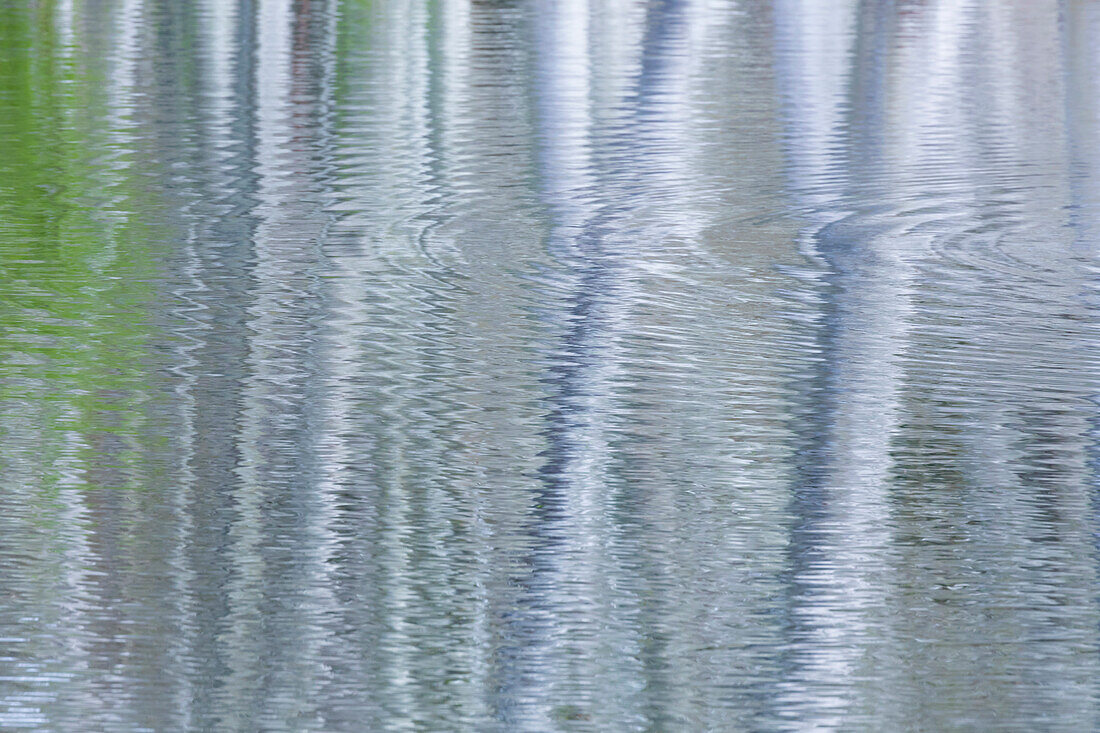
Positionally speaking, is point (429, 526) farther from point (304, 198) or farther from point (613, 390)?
point (304, 198)

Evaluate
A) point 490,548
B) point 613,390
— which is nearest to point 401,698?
point 490,548

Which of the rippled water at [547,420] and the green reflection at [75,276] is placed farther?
the green reflection at [75,276]

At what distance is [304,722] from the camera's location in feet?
3.74

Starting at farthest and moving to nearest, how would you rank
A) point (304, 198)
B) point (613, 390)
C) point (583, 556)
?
point (304, 198), point (613, 390), point (583, 556)

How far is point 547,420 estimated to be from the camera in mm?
1752

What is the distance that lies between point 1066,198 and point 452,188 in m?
0.97

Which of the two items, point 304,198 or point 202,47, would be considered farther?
point 202,47

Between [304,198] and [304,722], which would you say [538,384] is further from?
[304,198]

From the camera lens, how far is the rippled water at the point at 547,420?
4.01 ft

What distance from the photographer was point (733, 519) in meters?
1.50

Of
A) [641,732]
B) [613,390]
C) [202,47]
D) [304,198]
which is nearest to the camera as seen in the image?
[641,732]

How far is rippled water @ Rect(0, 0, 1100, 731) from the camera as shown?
4.01 feet

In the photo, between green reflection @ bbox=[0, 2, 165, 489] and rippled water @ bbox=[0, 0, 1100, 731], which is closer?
rippled water @ bbox=[0, 0, 1100, 731]

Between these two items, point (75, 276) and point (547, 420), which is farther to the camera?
point (75, 276)
